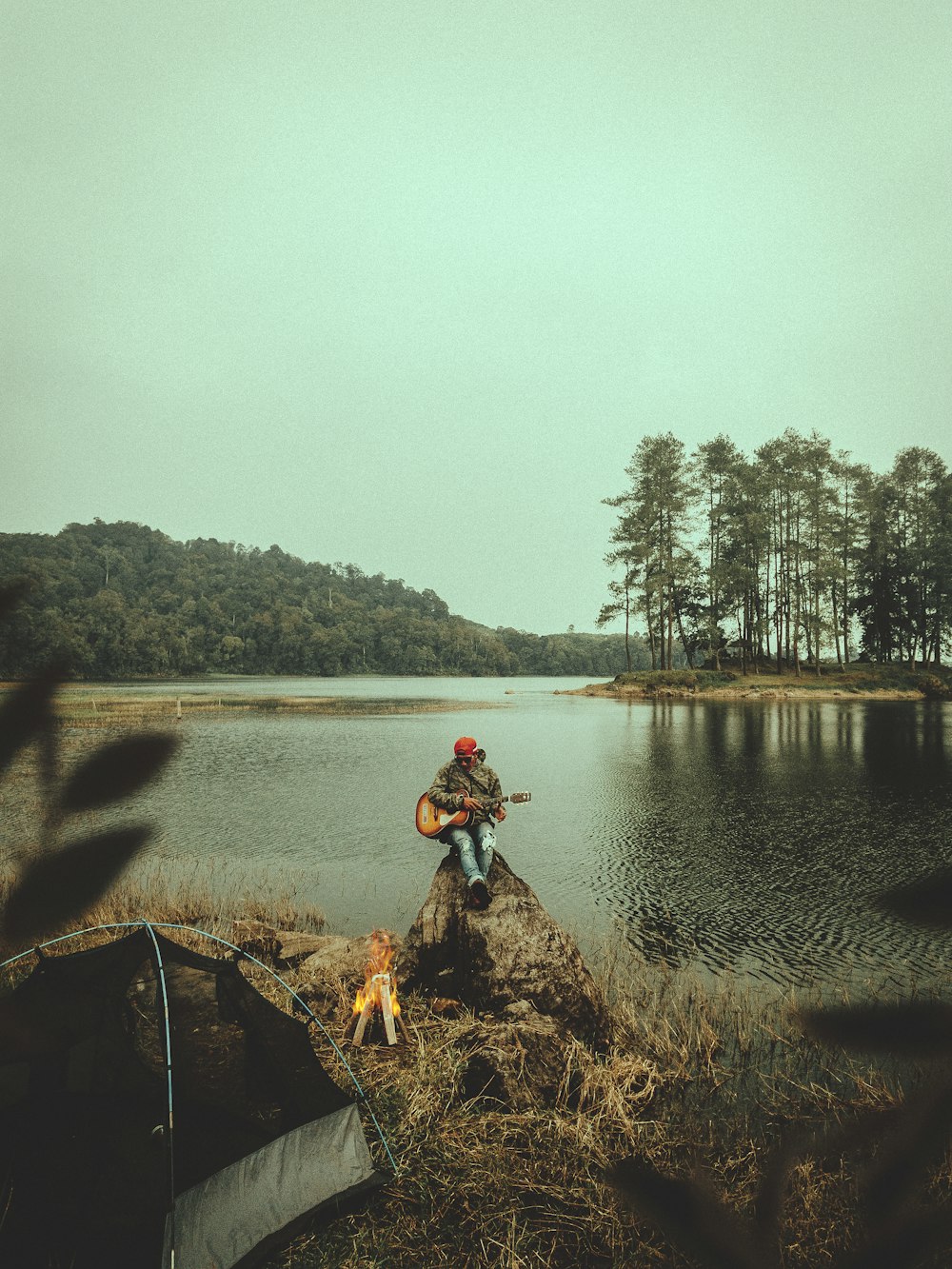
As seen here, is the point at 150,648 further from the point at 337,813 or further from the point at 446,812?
the point at 337,813

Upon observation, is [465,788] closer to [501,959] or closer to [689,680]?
[501,959]

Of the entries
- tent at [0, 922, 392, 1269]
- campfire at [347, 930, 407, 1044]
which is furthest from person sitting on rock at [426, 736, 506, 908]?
tent at [0, 922, 392, 1269]

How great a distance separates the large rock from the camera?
21.5 ft

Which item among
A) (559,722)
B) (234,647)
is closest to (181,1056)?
(559,722)

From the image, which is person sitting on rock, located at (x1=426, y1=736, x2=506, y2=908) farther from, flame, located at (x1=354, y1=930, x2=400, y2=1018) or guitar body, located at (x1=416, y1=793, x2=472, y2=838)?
flame, located at (x1=354, y1=930, x2=400, y2=1018)

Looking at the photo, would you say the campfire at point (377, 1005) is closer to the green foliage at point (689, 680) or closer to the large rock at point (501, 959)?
the large rock at point (501, 959)

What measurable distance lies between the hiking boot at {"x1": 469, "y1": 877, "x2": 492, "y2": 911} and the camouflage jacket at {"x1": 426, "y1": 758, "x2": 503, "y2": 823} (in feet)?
2.61

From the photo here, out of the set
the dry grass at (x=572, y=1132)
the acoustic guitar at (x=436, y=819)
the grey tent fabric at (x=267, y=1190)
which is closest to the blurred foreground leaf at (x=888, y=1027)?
the dry grass at (x=572, y=1132)

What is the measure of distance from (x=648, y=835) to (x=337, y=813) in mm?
7053

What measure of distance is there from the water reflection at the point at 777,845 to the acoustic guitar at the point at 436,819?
10.9ft

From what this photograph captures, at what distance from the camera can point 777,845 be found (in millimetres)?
14883

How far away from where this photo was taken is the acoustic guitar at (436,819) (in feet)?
25.2

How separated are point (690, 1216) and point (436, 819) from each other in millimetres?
7344

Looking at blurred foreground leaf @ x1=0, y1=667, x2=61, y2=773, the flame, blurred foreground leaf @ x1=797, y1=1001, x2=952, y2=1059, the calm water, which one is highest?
blurred foreground leaf @ x1=0, y1=667, x2=61, y2=773
